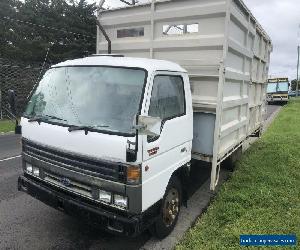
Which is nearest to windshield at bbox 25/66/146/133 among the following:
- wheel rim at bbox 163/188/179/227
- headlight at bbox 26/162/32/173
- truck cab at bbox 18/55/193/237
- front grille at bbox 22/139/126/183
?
truck cab at bbox 18/55/193/237

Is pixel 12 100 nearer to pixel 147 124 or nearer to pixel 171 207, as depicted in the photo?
pixel 147 124

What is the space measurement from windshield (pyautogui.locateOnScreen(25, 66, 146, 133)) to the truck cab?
0.01 metres

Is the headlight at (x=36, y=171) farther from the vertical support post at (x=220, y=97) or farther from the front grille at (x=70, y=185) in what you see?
the vertical support post at (x=220, y=97)

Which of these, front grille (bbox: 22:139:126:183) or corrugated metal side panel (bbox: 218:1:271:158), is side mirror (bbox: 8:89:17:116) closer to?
front grille (bbox: 22:139:126:183)

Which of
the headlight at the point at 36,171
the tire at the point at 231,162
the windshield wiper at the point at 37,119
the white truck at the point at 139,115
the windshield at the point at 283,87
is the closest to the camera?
the white truck at the point at 139,115

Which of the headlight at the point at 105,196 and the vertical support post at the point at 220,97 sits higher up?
the vertical support post at the point at 220,97

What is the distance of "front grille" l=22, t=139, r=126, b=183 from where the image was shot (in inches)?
145

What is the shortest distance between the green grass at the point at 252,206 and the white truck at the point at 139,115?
485 millimetres

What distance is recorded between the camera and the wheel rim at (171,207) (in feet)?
14.9

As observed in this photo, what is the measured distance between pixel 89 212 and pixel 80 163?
569 mm

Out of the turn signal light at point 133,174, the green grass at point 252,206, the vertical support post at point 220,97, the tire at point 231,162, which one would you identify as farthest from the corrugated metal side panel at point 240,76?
the turn signal light at point 133,174

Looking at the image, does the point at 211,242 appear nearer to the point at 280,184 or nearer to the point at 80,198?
the point at 80,198

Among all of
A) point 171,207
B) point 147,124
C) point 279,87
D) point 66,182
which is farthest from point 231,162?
point 279,87

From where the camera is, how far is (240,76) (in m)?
6.31
